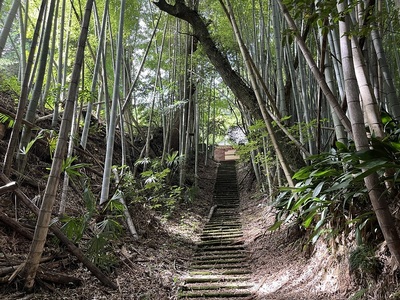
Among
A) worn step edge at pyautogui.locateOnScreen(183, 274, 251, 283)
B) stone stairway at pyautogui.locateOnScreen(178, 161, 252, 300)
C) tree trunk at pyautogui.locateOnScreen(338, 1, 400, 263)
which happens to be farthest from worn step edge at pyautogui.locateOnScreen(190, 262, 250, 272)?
tree trunk at pyautogui.locateOnScreen(338, 1, 400, 263)

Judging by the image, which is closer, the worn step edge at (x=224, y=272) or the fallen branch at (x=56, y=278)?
the fallen branch at (x=56, y=278)

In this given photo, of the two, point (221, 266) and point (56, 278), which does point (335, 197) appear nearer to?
point (56, 278)

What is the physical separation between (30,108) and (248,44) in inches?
159

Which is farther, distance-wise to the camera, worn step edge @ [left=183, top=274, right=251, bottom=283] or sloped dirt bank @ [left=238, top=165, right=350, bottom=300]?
worn step edge @ [left=183, top=274, right=251, bottom=283]

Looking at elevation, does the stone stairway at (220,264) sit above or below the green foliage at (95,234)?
below

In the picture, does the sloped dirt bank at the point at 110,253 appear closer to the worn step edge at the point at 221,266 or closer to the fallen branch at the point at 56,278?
the fallen branch at the point at 56,278

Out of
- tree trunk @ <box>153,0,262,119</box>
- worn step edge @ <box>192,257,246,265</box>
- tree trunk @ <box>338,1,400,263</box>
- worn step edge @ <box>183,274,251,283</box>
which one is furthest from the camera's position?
tree trunk @ <box>153,0,262,119</box>

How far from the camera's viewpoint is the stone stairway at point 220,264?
2.89m

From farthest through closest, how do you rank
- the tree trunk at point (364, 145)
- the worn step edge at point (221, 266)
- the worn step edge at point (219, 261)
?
the worn step edge at point (219, 261)
the worn step edge at point (221, 266)
the tree trunk at point (364, 145)

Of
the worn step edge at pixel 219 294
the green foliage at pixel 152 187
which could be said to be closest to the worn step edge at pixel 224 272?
the worn step edge at pixel 219 294

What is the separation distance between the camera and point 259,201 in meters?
6.41

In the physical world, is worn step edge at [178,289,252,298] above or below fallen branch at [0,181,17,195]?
below

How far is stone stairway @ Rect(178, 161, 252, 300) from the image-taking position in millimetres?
2895

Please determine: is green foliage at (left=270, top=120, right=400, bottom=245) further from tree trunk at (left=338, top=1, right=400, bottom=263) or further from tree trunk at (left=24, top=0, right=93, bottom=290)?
tree trunk at (left=24, top=0, right=93, bottom=290)
